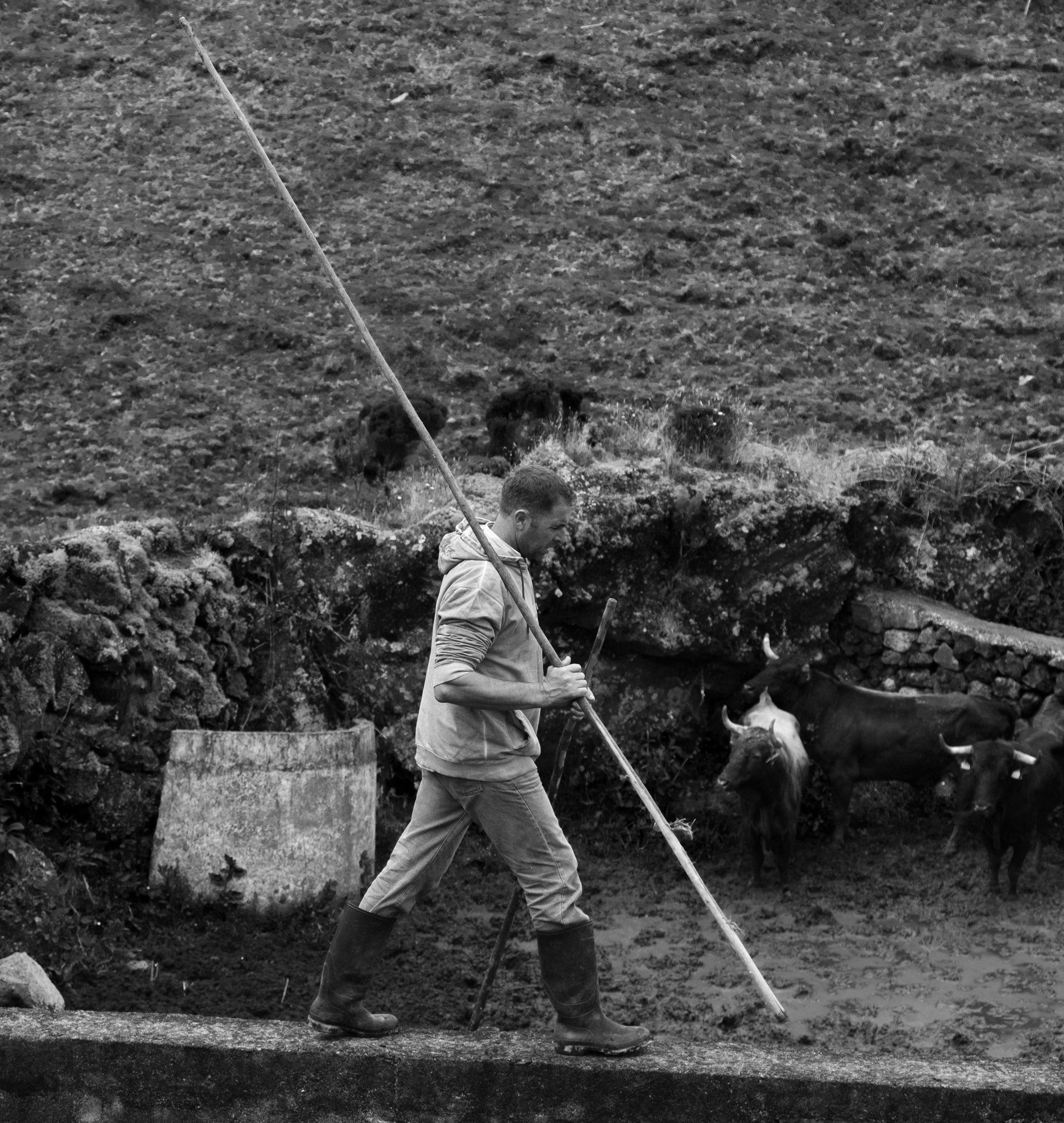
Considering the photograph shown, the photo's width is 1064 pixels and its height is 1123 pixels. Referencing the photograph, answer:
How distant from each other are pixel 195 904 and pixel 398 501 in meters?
4.16

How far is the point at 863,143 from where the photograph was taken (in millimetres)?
22859

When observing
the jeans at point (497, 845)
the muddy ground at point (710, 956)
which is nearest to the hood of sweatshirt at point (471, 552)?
the jeans at point (497, 845)

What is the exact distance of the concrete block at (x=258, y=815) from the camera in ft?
25.3

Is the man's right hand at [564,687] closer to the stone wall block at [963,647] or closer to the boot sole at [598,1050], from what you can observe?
the boot sole at [598,1050]

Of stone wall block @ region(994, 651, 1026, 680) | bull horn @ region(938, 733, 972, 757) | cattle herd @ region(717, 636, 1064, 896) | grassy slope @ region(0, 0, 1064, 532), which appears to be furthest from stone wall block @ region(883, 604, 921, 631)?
grassy slope @ region(0, 0, 1064, 532)

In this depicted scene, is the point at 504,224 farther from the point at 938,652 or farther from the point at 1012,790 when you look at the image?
the point at 1012,790

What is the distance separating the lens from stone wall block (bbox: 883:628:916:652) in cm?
1077

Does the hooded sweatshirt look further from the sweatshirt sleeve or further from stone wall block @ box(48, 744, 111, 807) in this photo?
stone wall block @ box(48, 744, 111, 807)

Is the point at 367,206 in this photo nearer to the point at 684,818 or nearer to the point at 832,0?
the point at 832,0

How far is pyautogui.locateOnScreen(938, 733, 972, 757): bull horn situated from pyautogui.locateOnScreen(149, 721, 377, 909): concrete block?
3808 millimetres

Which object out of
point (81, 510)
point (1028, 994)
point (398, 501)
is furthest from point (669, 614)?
point (81, 510)

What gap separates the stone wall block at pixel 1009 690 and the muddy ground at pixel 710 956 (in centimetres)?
127

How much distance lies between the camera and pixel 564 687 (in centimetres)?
454

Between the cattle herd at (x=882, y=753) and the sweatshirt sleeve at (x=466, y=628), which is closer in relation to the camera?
the sweatshirt sleeve at (x=466, y=628)
